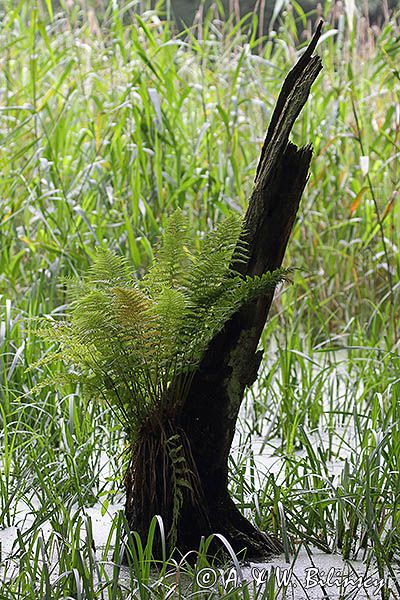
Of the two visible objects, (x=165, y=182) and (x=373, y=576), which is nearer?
(x=373, y=576)

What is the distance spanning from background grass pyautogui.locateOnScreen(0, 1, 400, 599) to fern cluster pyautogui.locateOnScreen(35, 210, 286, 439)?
0.78ft

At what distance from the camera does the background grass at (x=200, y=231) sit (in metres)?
2.03

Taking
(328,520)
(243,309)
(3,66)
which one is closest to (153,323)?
(243,309)

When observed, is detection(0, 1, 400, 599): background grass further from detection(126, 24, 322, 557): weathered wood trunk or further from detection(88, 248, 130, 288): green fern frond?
detection(88, 248, 130, 288): green fern frond

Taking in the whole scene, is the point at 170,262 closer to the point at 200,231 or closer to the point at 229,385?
the point at 229,385

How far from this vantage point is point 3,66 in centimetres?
442

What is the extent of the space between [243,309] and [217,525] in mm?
463

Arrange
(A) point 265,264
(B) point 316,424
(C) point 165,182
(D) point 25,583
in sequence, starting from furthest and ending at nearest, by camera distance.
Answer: (C) point 165,182 → (B) point 316,424 → (A) point 265,264 → (D) point 25,583

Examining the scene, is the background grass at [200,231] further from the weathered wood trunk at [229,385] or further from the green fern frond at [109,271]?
the green fern frond at [109,271]

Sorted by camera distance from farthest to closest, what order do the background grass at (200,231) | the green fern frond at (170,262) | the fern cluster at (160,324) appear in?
the background grass at (200,231), the green fern frond at (170,262), the fern cluster at (160,324)

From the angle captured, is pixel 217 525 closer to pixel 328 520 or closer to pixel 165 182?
pixel 328 520

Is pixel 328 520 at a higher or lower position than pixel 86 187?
lower

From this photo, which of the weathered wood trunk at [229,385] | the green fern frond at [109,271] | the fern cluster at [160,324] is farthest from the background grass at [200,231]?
the green fern frond at [109,271]

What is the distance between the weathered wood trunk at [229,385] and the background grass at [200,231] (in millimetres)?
122
